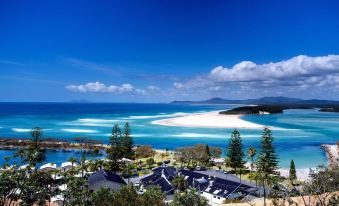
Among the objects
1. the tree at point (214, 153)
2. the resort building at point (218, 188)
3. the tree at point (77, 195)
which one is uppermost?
the tree at point (77, 195)

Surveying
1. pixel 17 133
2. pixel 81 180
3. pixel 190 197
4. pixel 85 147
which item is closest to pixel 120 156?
pixel 85 147

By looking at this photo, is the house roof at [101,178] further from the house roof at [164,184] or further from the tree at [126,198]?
the tree at [126,198]

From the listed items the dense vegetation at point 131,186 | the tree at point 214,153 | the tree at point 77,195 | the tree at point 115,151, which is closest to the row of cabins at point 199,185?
the dense vegetation at point 131,186

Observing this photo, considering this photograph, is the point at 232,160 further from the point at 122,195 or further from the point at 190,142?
the point at 122,195

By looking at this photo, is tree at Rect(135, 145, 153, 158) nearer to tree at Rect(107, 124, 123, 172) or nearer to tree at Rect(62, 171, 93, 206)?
tree at Rect(107, 124, 123, 172)

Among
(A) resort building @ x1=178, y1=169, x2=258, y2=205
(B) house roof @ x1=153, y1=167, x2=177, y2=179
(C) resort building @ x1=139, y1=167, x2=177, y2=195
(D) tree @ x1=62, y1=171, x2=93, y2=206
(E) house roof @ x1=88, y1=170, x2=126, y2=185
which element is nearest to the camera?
(D) tree @ x1=62, y1=171, x2=93, y2=206

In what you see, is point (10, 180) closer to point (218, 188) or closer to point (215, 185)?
point (218, 188)

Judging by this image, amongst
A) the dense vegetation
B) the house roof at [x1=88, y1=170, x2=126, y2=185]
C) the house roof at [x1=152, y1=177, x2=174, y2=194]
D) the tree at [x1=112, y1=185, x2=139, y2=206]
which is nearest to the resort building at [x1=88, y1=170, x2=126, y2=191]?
the house roof at [x1=88, y1=170, x2=126, y2=185]

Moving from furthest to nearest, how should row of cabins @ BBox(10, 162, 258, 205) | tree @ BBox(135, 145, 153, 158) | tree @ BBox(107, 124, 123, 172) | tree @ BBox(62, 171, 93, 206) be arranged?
1. tree @ BBox(135, 145, 153, 158)
2. tree @ BBox(107, 124, 123, 172)
3. row of cabins @ BBox(10, 162, 258, 205)
4. tree @ BBox(62, 171, 93, 206)

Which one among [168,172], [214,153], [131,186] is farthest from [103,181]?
[214,153]
